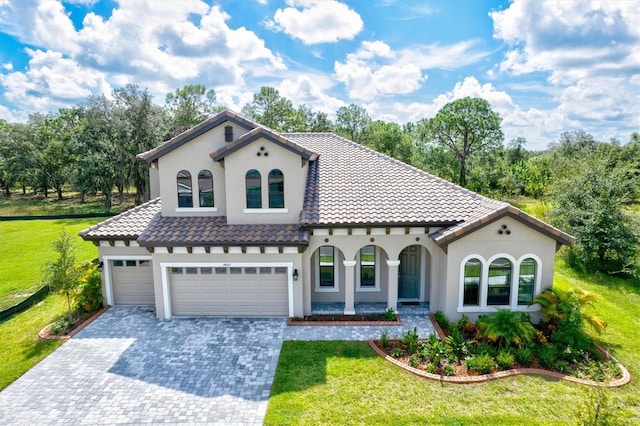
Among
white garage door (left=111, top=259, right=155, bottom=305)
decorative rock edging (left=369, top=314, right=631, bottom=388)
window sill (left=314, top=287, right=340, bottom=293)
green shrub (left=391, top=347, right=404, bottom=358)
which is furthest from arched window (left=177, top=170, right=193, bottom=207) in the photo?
decorative rock edging (left=369, top=314, right=631, bottom=388)

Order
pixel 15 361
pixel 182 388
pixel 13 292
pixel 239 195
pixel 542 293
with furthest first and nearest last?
pixel 13 292, pixel 239 195, pixel 542 293, pixel 15 361, pixel 182 388

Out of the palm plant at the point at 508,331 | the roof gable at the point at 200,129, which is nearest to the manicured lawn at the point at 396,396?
the palm plant at the point at 508,331

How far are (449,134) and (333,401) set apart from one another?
1714 inches

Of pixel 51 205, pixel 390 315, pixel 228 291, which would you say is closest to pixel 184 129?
pixel 51 205

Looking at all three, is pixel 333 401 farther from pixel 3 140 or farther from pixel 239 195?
pixel 3 140

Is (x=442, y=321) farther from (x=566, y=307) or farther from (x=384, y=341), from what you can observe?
(x=566, y=307)

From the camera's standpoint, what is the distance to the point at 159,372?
37.1 ft

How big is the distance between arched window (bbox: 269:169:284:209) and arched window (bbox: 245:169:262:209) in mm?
426

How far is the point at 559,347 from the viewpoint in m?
12.2

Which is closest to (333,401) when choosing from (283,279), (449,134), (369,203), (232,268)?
(283,279)

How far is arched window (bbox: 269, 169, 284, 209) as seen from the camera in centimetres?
1464

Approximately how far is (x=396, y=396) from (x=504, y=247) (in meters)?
6.82

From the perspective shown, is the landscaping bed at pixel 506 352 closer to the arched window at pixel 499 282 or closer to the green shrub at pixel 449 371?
the green shrub at pixel 449 371

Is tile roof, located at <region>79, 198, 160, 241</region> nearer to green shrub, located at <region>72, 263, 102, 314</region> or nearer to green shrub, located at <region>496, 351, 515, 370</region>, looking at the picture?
green shrub, located at <region>72, 263, 102, 314</region>
